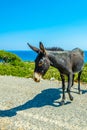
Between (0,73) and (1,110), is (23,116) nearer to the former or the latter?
(1,110)

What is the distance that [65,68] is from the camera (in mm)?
12852

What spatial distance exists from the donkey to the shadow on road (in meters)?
0.96

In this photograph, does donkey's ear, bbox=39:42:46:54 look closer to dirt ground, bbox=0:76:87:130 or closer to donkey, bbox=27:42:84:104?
donkey, bbox=27:42:84:104

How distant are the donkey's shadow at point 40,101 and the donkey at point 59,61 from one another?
98cm

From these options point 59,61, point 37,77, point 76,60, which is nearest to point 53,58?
point 59,61

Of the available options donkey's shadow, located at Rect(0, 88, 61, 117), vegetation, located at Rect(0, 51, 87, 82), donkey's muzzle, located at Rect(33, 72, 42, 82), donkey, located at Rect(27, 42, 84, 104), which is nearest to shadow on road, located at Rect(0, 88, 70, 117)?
donkey's shadow, located at Rect(0, 88, 61, 117)

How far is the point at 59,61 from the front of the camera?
12.7 m

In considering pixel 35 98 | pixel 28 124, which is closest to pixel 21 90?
pixel 35 98

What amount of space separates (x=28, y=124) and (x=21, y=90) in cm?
611

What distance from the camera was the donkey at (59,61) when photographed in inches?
456

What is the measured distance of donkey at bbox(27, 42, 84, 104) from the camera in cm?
1157

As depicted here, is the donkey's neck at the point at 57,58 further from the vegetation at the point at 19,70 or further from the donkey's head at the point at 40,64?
the vegetation at the point at 19,70

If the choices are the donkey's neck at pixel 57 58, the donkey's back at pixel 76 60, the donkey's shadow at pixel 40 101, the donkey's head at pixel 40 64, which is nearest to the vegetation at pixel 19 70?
the donkey's shadow at pixel 40 101

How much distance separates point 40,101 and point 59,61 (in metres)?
2.43
